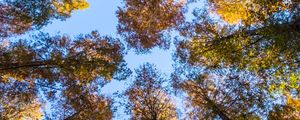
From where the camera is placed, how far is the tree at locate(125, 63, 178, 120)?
19047 millimetres

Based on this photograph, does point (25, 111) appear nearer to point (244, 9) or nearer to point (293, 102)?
point (244, 9)

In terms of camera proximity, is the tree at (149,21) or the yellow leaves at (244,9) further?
the tree at (149,21)

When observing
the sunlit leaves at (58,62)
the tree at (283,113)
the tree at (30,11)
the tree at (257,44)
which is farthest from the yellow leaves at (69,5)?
the tree at (283,113)

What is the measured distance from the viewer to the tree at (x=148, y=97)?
19.0 metres

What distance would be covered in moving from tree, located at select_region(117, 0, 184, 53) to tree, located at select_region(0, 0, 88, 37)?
8.24 ft

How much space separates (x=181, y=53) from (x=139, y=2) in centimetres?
421

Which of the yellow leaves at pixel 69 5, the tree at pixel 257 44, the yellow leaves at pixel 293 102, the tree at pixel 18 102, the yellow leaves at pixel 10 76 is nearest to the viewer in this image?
the tree at pixel 257 44

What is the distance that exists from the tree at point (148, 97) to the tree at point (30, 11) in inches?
195

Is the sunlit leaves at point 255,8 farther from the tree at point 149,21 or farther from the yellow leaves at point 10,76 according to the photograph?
the yellow leaves at point 10,76

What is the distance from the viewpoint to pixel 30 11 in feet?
53.4

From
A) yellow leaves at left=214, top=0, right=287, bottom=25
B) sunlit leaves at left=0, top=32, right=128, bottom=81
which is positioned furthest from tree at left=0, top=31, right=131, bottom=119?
yellow leaves at left=214, top=0, right=287, bottom=25

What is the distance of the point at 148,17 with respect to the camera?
1952cm

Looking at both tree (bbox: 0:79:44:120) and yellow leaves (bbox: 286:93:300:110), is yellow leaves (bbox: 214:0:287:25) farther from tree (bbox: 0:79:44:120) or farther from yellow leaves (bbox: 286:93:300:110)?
tree (bbox: 0:79:44:120)

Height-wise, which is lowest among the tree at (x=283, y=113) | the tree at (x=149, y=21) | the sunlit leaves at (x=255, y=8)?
the tree at (x=283, y=113)
